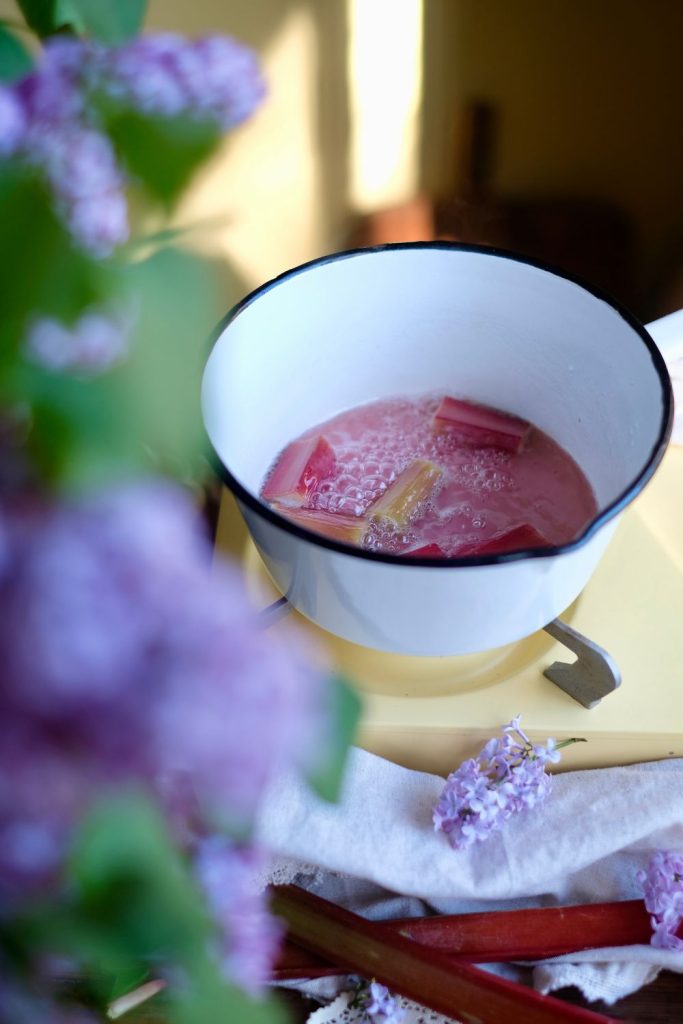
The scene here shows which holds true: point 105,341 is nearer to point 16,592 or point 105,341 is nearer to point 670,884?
point 16,592

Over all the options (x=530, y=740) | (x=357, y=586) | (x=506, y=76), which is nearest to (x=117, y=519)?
(x=357, y=586)

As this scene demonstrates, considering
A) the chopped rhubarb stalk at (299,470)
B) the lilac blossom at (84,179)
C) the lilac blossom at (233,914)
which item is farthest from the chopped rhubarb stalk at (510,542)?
the lilac blossom at (84,179)

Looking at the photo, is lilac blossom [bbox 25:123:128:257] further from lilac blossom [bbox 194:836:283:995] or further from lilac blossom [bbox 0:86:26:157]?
lilac blossom [bbox 194:836:283:995]

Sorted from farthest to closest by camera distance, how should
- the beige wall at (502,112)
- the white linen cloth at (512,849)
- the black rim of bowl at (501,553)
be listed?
the beige wall at (502,112) → the white linen cloth at (512,849) → the black rim of bowl at (501,553)

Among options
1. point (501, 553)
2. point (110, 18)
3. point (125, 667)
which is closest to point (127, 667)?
point (125, 667)

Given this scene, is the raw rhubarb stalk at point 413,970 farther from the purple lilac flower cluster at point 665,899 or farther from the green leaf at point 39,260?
the green leaf at point 39,260
